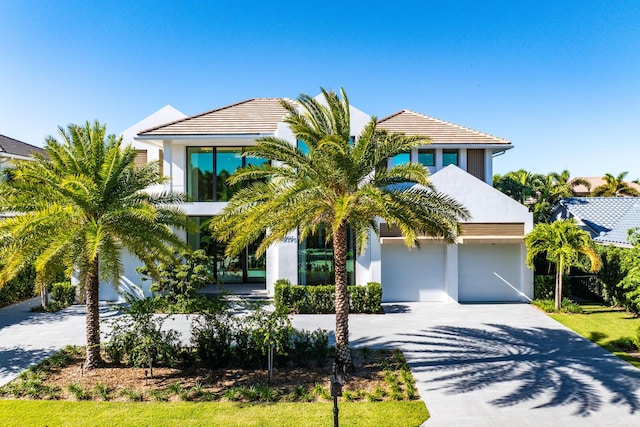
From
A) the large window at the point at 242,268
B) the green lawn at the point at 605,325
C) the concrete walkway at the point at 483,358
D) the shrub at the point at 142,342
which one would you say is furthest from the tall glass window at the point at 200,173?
the green lawn at the point at 605,325

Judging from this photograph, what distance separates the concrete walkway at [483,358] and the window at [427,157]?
26.7ft

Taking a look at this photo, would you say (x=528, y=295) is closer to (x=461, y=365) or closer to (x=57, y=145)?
(x=461, y=365)

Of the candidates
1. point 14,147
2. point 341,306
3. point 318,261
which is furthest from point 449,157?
point 14,147

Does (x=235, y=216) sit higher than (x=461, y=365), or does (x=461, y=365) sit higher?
(x=235, y=216)

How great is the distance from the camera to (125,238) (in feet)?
37.7

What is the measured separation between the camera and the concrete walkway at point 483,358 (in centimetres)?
944

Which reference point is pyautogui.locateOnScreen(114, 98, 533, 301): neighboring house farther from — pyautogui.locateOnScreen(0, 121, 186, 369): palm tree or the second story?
pyautogui.locateOnScreen(0, 121, 186, 369): palm tree

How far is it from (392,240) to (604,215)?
1281 cm

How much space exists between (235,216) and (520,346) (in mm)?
10229

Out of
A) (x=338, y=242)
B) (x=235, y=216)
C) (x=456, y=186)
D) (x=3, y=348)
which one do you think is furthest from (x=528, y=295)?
(x=3, y=348)

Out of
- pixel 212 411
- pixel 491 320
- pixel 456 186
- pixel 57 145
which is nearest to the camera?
pixel 212 411

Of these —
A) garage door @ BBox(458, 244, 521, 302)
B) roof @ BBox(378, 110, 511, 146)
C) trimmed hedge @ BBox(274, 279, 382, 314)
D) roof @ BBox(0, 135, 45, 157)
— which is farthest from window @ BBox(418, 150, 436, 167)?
roof @ BBox(0, 135, 45, 157)

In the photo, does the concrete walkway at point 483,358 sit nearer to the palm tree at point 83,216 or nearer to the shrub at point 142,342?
the shrub at point 142,342

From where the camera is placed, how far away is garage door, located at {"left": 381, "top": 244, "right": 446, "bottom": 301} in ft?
66.6
